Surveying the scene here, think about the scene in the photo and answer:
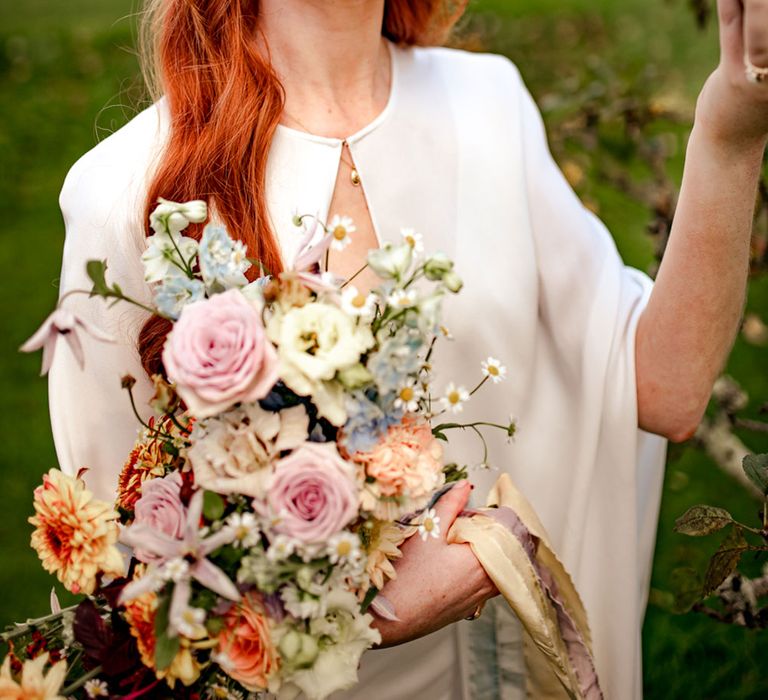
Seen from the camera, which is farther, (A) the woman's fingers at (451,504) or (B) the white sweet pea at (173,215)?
(A) the woman's fingers at (451,504)

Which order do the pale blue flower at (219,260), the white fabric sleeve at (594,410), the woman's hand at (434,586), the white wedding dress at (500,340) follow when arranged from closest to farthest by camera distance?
1. the pale blue flower at (219,260)
2. the woman's hand at (434,586)
3. the white wedding dress at (500,340)
4. the white fabric sleeve at (594,410)

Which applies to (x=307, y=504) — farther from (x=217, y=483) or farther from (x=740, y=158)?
(x=740, y=158)

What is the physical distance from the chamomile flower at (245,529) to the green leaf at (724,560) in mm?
693

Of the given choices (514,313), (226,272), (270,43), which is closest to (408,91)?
(270,43)

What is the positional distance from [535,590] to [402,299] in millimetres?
597

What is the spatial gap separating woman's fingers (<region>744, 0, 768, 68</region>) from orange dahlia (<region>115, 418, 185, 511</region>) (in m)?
0.90

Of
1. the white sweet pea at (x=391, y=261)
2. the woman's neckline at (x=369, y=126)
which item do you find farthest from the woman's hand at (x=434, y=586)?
the woman's neckline at (x=369, y=126)

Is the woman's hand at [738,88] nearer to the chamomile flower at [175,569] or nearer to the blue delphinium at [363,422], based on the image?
the blue delphinium at [363,422]

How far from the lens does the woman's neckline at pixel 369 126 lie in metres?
1.79

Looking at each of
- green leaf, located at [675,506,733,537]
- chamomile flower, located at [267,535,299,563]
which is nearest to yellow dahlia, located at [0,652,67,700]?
chamomile flower, located at [267,535,299,563]

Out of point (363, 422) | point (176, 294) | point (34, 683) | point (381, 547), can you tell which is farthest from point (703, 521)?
point (34, 683)

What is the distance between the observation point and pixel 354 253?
71.3 inches

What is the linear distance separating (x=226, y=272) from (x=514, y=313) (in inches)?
32.6

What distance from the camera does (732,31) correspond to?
51.0 inches
